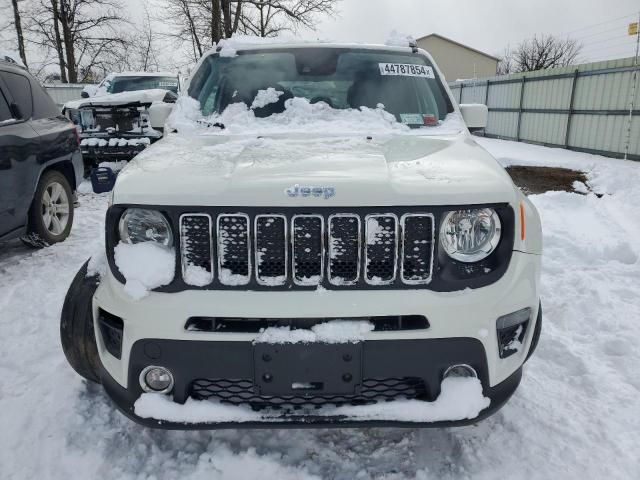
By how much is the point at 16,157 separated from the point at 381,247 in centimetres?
420

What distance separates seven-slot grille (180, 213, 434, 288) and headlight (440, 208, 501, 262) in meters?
0.11

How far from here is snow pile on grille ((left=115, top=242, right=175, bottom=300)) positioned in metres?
1.99

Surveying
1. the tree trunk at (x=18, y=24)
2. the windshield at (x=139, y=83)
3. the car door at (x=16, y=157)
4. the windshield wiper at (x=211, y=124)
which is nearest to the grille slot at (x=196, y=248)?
the windshield wiper at (x=211, y=124)

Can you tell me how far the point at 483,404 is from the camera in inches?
79.7

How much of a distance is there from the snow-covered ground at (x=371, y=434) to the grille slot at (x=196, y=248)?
832mm

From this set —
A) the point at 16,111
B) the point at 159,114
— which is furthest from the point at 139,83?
the point at 159,114

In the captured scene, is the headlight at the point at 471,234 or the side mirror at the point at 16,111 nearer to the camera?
the headlight at the point at 471,234

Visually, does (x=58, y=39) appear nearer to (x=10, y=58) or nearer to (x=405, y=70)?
(x=10, y=58)

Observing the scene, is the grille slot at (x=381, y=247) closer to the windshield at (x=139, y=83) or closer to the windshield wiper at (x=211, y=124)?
the windshield wiper at (x=211, y=124)

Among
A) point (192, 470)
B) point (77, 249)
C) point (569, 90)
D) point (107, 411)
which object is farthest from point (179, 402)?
point (569, 90)

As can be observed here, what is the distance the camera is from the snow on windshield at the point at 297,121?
3045mm

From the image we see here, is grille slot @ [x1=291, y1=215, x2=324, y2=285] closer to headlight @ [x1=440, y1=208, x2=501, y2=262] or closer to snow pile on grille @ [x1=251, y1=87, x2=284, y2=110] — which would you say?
headlight @ [x1=440, y1=208, x2=501, y2=262]

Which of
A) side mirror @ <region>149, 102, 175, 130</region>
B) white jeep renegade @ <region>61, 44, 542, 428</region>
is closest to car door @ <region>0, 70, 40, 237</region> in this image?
side mirror @ <region>149, 102, 175, 130</region>

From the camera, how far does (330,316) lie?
75.9 inches
